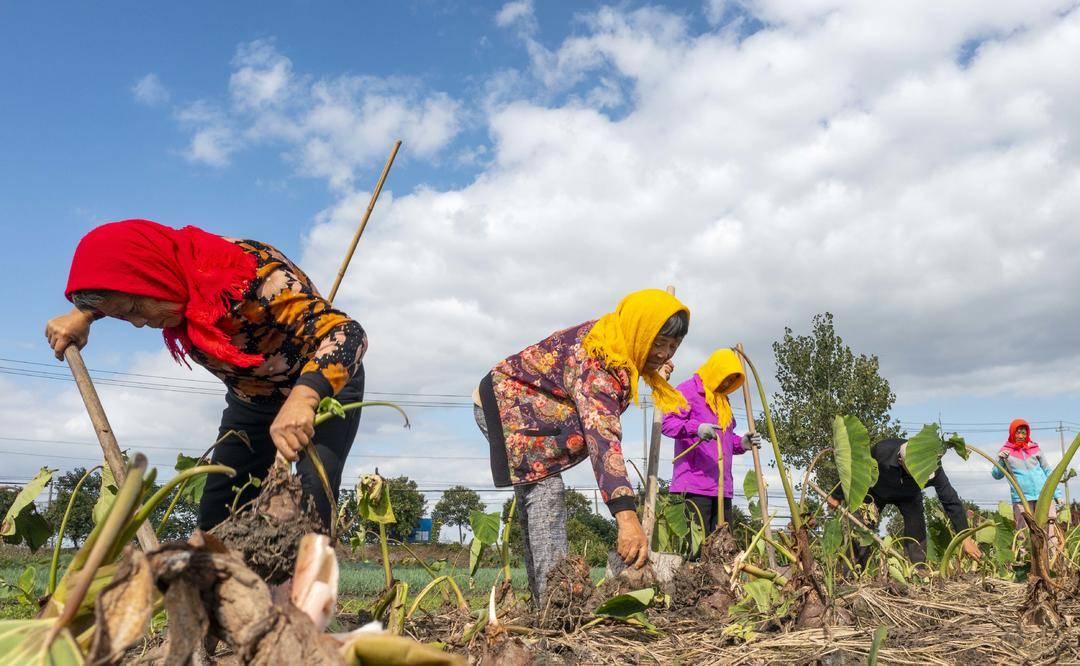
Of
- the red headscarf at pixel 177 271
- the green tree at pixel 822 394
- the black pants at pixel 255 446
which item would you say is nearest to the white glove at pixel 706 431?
the black pants at pixel 255 446

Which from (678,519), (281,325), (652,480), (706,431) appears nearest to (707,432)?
(706,431)

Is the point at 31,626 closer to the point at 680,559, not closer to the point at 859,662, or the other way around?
the point at 859,662

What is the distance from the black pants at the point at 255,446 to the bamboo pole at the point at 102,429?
21.0 inches

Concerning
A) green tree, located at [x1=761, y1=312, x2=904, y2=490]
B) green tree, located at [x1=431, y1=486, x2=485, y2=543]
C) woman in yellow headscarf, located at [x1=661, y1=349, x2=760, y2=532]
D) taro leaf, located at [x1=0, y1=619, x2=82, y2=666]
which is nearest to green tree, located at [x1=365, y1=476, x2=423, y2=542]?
green tree, located at [x1=431, y1=486, x2=485, y2=543]

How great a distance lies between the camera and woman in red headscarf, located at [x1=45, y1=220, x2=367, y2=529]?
1845 mm

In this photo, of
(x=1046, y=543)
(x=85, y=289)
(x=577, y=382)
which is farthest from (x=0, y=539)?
(x=1046, y=543)

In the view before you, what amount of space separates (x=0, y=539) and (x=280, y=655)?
2.53 metres

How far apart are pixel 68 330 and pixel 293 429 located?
86 cm

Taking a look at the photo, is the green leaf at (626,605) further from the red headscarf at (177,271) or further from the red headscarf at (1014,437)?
the red headscarf at (1014,437)

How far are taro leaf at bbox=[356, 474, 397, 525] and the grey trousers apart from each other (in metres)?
1.00

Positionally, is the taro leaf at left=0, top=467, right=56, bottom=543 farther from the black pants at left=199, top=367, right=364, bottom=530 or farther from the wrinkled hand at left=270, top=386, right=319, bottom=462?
the wrinkled hand at left=270, top=386, right=319, bottom=462

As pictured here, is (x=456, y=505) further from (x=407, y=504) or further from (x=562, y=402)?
(x=562, y=402)

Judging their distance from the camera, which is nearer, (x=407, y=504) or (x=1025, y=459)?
(x=1025, y=459)

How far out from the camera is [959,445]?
296cm
